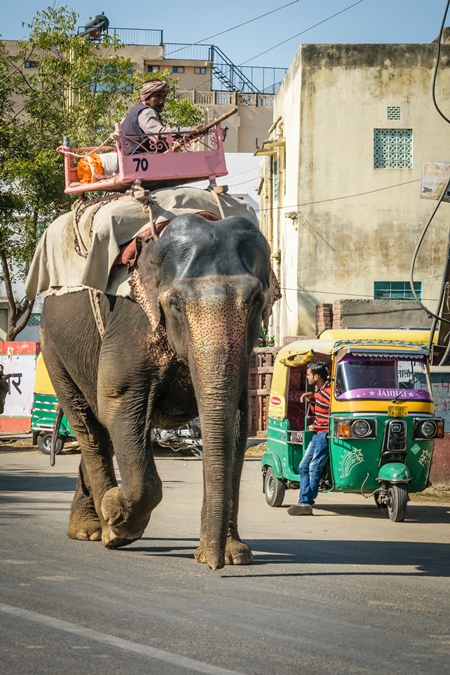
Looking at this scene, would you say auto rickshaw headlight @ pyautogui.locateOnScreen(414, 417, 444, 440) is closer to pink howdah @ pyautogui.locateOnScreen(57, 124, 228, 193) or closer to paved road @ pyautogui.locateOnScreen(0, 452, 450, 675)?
paved road @ pyautogui.locateOnScreen(0, 452, 450, 675)

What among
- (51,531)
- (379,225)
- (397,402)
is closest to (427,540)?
(397,402)

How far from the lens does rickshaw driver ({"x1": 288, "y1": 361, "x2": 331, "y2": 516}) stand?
12.4 metres

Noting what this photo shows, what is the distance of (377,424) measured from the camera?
1224 cm

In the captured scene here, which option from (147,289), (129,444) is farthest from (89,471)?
(147,289)

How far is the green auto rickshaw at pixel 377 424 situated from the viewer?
12.2 meters

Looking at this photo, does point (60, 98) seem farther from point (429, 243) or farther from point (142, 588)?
point (142, 588)

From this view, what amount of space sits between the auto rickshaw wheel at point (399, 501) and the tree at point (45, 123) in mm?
18678

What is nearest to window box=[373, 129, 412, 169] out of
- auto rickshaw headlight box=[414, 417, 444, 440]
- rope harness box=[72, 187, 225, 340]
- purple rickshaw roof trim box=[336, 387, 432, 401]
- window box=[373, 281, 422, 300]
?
window box=[373, 281, 422, 300]

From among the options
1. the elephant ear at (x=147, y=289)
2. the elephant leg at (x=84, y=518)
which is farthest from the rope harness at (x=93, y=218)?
the elephant leg at (x=84, y=518)

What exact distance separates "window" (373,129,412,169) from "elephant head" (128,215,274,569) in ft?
72.3

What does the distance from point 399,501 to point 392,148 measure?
18.6 meters

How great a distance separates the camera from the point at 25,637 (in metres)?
5.43

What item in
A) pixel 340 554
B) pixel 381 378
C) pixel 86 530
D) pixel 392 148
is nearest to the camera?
pixel 340 554

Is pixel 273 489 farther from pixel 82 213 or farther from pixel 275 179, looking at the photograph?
pixel 275 179
